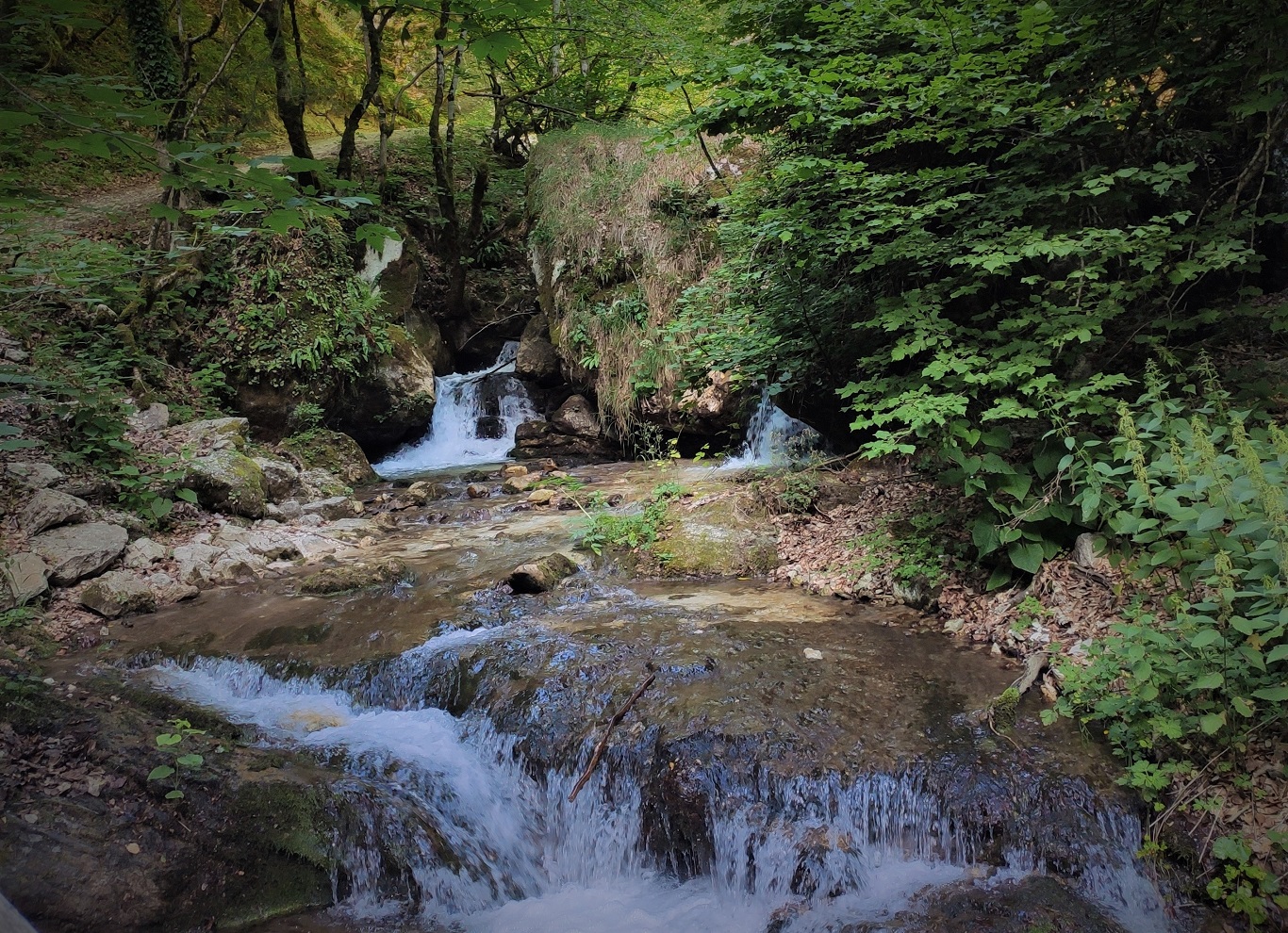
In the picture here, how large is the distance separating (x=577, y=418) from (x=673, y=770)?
352 inches

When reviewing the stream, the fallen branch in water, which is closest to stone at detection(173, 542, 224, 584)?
the stream

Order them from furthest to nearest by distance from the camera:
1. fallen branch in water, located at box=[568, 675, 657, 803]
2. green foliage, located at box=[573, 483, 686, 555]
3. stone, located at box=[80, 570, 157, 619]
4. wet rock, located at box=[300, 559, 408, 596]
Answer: green foliage, located at box=[573, 483, 686, 555]
wet rock, located at box=[300, 559, 408, 596]
stone, located at box=[80, 570, 157, 619]
fallen branch in water, located at box=[568, 675, 657, 803]

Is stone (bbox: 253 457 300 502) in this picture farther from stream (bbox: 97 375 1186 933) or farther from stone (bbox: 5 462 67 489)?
stream (bbox: 97 375 1186 933)

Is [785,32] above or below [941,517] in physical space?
above

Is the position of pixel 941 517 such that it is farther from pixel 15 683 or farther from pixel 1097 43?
pixel 15 683

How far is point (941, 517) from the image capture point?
5.11 m

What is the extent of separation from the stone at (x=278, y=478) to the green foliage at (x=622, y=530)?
165 inches

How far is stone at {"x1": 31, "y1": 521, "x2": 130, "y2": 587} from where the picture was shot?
5.56 metres

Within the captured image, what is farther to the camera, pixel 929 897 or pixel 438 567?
pixel 438 567

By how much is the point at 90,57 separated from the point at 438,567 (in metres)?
16.2

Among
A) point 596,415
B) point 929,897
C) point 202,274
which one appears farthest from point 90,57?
point 929,897

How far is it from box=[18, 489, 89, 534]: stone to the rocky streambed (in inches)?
63.5

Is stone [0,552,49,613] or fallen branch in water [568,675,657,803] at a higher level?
stone [0,552,49,613]

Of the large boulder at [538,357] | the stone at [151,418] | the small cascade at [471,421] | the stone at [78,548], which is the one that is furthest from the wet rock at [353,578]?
the large boulder at [538,357]
